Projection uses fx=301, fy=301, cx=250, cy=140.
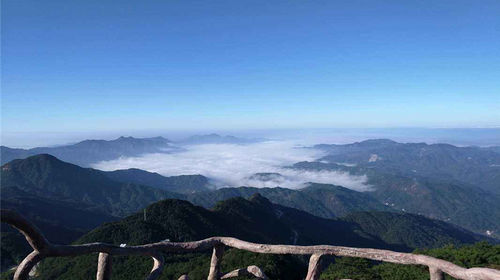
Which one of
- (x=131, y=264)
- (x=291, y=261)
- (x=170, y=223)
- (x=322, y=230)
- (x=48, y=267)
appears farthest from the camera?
(x=322, y=230)

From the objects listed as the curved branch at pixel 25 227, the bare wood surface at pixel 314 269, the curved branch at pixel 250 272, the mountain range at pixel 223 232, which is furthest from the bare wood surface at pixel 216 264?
the mountain range at pixel 223 232

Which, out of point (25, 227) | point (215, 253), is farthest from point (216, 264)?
point (25, 227)

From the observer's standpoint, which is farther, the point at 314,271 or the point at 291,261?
the point at 291,261

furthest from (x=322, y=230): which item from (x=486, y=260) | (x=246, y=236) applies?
(x=486, y=260)

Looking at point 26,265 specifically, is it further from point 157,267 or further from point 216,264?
point 216,264

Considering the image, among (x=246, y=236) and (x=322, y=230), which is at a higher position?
(x=246, y=236)

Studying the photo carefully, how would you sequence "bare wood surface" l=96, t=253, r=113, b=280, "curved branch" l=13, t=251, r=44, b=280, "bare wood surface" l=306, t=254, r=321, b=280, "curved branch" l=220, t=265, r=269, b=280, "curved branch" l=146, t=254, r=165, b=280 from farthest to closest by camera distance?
"curved branch" l=220, t=265, r=269, b=280, "curved branch" l=146, t=254, r=165, b=280, "bare wood surface" l=306, t=254, r=321, b=280, "bare wood surface" l=96, t=253, r=113, b=280, "curved branch" l=13, t=251, r=44, b=280

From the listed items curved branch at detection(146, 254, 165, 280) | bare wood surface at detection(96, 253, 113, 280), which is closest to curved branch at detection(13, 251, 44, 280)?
bare wood surface at detection(96, 253, 113, 280)

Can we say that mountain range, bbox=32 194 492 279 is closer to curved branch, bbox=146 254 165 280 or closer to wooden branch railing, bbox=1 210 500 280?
wooden branch railing, bbox=1 210 500 280

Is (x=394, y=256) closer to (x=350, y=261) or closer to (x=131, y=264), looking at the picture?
(x=350, y=261)
